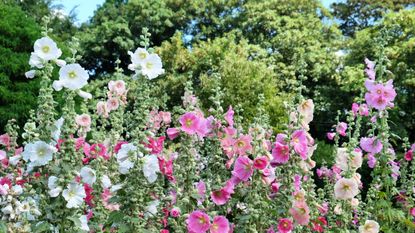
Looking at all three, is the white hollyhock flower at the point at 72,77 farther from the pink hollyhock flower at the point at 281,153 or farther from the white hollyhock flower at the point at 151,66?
the pink hollyhock flower at the point at 281,153

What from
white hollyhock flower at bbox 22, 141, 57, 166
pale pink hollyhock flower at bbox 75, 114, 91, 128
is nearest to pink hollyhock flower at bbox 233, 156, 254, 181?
white hollyhock flower at bbox 22, 141, 57, 166

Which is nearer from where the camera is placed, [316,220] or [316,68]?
[316,220]

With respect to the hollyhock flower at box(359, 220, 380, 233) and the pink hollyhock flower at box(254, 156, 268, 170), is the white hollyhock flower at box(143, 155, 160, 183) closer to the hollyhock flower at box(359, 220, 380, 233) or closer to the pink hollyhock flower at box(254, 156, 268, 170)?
the pink hollyhock flower at box(254, 156, 268, 170)

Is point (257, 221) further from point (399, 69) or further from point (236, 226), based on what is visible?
point (399, 69)

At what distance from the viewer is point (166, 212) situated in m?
3.06

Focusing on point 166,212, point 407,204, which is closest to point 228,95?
point 407,204

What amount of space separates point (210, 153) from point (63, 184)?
2.37ft

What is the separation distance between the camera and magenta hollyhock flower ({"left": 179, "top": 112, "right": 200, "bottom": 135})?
2.87m

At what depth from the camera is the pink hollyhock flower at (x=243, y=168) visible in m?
2.88

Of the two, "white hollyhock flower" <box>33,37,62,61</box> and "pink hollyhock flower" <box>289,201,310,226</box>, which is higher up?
"white hollyhock flower" <box>33,37,62,61</box>

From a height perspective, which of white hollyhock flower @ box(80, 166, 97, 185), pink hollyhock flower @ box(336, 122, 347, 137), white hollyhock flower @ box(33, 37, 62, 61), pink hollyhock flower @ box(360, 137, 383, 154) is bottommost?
white hollyhock flower @ box(80, 166, 97, 185)

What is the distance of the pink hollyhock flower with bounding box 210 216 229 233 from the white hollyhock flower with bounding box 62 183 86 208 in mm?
557

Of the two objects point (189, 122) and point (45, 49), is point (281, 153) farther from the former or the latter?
point (45, 49)

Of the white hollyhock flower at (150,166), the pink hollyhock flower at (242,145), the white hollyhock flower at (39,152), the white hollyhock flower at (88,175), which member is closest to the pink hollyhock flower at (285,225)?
the pink hollyhock flower at (242,145)
